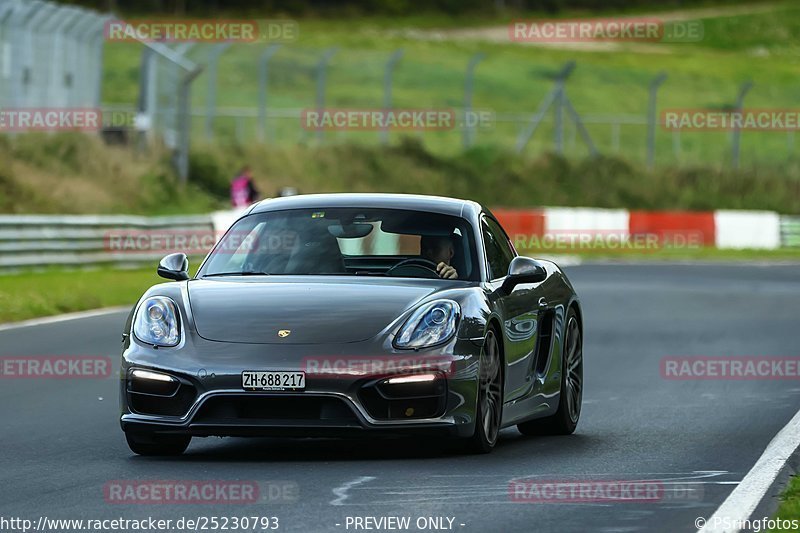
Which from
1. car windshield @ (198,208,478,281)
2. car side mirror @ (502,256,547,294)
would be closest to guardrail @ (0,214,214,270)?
car windshield @ (198,208,478,281)

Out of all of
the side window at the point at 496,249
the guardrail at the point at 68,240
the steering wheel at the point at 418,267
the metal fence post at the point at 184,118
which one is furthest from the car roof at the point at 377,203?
the metal fence post at the point at 184,118

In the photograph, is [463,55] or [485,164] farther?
[463,55]

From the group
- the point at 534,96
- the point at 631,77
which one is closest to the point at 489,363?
the point at 534,96

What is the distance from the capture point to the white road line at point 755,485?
7.35 metres

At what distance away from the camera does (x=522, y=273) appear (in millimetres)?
9922

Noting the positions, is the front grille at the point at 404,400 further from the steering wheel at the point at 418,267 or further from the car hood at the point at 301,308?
the steering wheel at the point at 418,267

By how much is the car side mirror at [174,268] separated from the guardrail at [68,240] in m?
16.2

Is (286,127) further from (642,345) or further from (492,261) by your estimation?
(492,261)

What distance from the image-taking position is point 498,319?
968 centimetres

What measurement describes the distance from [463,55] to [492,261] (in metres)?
74.6

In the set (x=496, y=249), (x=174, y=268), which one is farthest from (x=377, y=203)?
(x=174, y=268)

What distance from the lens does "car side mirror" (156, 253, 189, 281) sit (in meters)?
10.0

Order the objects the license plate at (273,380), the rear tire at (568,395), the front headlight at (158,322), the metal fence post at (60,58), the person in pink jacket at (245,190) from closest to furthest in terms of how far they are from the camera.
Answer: the license plate at (273,380), the front headlight at (158,322), the rear tire at (568,395), the metal fence post at (60,58), the person in pink jacket at (245,190)

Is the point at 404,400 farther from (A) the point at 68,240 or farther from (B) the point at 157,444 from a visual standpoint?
(A) the point at 68,240
